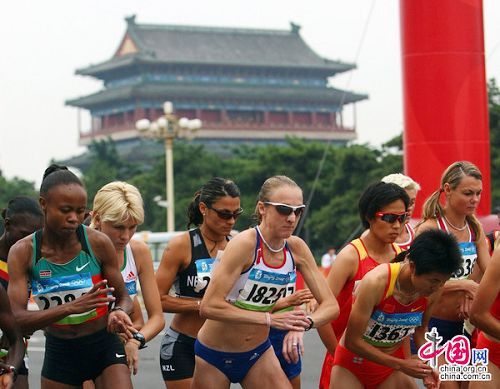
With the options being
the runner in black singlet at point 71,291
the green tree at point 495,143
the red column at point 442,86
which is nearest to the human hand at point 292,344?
the runner in black singlet at point 71,291

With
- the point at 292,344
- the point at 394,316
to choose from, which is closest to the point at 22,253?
the point at 292,344

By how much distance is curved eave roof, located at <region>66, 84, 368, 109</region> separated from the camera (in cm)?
9456

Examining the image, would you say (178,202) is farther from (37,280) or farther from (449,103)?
(37,280)

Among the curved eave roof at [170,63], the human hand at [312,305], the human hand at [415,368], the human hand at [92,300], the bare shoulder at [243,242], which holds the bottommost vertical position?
the human hand at [415,368]

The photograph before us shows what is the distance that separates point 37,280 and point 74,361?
52cm

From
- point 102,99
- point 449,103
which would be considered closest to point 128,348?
point 449,103

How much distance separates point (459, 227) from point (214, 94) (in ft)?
288

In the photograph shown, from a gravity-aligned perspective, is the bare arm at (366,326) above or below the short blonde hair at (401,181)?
below

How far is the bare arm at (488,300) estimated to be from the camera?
23.1 feet

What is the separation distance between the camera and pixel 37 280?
22.0ft

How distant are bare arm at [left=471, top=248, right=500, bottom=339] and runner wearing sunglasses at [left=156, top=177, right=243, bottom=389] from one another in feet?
5.83

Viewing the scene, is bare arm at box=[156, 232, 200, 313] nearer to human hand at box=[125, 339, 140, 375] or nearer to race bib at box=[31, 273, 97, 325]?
human hand at box=[125, 339, 140, 375]

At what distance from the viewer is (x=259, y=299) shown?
23.7 ft

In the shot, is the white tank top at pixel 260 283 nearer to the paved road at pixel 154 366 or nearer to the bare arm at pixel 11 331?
the bare arm at pixel 11 331
